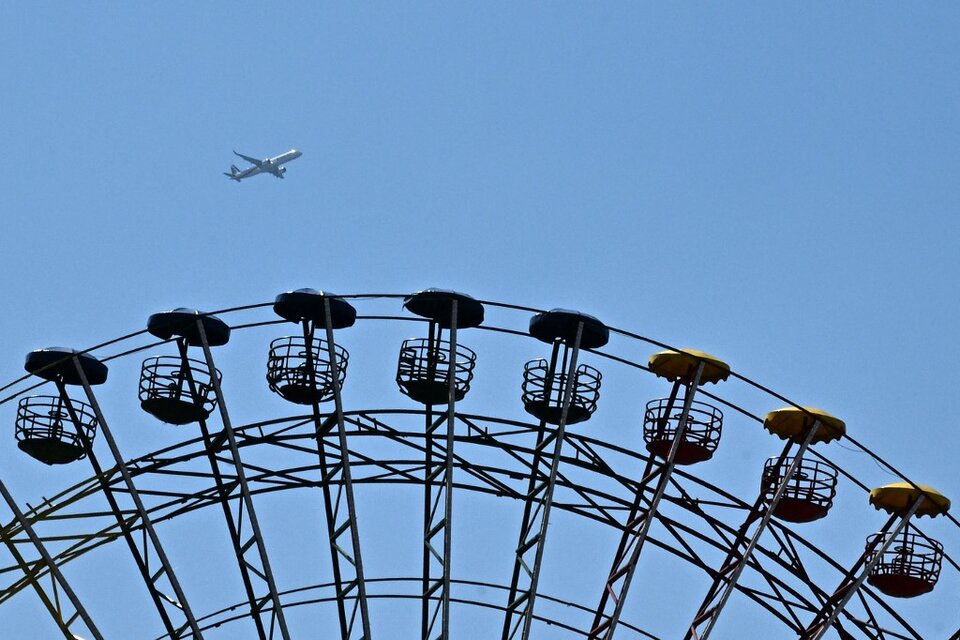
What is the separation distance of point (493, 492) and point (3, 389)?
440 inches

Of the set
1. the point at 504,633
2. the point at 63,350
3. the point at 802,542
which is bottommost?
the point at 504,633

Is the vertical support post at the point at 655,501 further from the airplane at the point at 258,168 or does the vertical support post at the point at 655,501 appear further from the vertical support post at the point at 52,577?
the airplane at the point at 258,168

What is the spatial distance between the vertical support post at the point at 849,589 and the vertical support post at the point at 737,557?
191 centimetres

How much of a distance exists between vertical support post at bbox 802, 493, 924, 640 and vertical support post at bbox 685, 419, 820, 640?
1.91m

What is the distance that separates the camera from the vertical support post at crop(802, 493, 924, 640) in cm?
2994

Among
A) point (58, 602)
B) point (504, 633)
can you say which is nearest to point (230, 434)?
point (58, 602)

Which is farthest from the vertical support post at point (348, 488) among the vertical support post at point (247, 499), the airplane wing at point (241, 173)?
the airplane wing at point (241, 173)

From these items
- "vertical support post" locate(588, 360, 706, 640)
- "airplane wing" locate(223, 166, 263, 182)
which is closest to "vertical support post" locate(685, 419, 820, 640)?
"vertical support post" locate(588, 360, 706, 640)

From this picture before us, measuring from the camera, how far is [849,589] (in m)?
31.2

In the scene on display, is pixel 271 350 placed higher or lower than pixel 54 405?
higher

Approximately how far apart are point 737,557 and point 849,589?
3654 millimetres

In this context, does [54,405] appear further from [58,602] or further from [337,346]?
[337,346]

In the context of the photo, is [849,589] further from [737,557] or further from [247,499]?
[247,499]

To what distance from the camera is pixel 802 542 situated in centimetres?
3550
